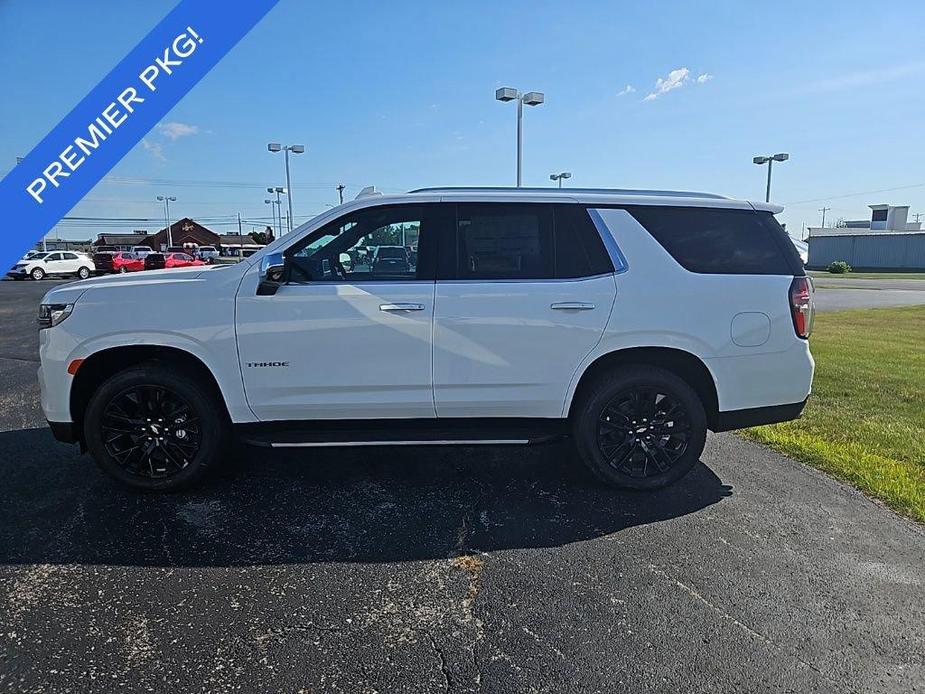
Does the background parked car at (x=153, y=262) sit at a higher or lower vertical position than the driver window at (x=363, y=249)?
lower

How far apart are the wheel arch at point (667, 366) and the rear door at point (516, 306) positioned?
0.49 ft

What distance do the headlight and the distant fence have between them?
218 ft

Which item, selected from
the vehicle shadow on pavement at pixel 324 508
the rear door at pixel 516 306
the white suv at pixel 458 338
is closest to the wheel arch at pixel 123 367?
the white suv at pixel 458 338

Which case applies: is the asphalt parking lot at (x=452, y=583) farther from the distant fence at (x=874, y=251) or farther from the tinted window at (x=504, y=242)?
the distant fence at (x=874, y=251)

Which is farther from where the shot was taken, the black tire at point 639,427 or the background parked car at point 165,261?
the background parked car at point 165,261

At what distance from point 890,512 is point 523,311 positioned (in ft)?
8.78

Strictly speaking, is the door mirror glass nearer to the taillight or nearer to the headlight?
the headlight

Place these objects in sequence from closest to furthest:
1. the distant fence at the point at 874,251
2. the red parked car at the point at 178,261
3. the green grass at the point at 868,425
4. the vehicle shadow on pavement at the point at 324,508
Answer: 1. the vehicle shadow on pavement at the point at 324,508
2. the green grass at the point at 868,425
3. the red parked car at the point at 178,261
4. the distant fence at the point at 874,251

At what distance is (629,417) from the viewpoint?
4105mm

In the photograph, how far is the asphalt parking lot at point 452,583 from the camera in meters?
2.42

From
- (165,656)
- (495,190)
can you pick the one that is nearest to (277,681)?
(165,656)

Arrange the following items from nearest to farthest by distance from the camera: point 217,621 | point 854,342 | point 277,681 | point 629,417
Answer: point 277,681 < point 217,621 < point 629,417 < point 854,342

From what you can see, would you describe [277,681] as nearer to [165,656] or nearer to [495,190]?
[165,656]

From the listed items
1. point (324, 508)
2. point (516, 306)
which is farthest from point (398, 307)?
point (324, 508)
